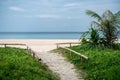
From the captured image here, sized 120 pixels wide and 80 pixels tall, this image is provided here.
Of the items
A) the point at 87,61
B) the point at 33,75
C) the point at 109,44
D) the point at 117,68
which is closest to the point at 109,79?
the point at 117,68

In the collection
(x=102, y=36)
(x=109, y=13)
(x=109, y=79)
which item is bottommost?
(x=109, y=79)

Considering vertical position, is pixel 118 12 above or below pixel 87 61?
above

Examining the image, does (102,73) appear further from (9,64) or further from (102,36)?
(102,36)

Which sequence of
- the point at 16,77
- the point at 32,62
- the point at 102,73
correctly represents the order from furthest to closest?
the point at 32,62
the point at 102,73
the point at 16,77

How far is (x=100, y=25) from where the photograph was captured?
74.8 ft

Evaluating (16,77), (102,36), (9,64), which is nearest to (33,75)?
(16,77)

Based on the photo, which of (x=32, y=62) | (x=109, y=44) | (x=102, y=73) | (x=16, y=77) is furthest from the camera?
(x=109, y=44)

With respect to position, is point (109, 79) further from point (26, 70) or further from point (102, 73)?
point (26, 70)

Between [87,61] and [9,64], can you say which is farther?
[87,61]

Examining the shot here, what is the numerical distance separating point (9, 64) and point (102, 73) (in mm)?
4076

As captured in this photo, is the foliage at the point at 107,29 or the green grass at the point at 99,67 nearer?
the green grass at the point at 99,67

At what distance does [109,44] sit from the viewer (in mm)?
22547

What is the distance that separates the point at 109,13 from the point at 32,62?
9335 millimetres

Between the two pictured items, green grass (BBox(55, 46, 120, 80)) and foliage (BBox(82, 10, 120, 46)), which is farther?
foliage (BBox(82, 10, 120, 46))
